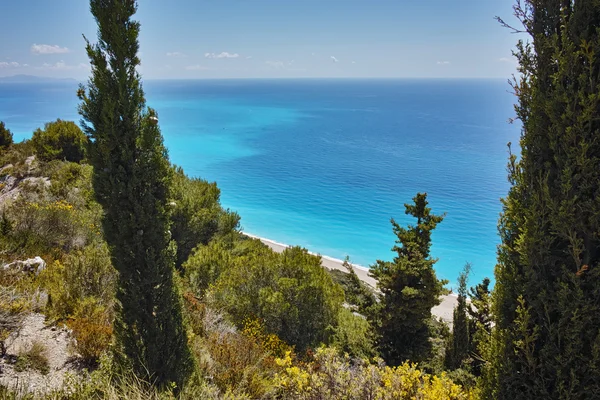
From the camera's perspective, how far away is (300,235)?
31797 mm

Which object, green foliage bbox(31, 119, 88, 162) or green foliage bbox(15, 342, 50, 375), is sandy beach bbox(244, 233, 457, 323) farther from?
green foliage bbox(15, 342, 50, 375)

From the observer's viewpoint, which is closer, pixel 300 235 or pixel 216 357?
pixel 216 357

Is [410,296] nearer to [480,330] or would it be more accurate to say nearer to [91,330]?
[480,330]

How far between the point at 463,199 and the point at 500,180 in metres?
9.04

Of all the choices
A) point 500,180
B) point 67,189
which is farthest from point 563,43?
point 500,180

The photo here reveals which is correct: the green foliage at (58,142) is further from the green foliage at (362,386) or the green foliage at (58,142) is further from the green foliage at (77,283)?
the green foliage at (362,386)

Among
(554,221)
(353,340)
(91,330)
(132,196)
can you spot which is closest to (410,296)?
(353,340)

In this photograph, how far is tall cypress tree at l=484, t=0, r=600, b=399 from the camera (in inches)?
124

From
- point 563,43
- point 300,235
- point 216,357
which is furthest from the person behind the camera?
point 300,235

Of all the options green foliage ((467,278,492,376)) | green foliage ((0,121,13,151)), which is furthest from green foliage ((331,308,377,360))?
green foliage ((0,121,13,151))

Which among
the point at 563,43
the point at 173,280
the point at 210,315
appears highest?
the point at 563,43

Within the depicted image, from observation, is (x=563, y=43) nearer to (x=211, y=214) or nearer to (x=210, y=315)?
(x=210, y=315)

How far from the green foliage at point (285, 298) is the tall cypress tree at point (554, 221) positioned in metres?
6.00

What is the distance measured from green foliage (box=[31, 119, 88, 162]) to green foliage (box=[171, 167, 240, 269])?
10646 mm
